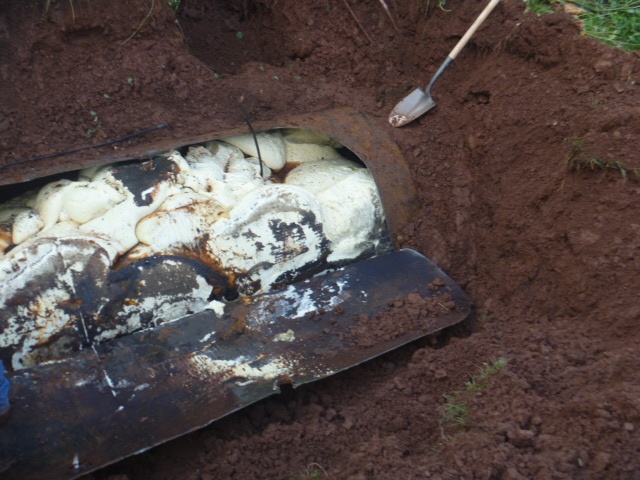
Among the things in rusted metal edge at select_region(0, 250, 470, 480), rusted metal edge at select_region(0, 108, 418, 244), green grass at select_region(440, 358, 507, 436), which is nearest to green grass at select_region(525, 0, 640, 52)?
rusted metal edge at select_region(0, 108, 418, 244)

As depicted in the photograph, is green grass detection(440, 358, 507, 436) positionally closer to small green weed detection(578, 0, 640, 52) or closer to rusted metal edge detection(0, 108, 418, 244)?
rusted metal edge detection(0, 108, 418, 244)

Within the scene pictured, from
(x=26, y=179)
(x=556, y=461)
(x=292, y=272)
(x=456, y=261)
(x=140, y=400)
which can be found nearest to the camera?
(x=556, y=461)

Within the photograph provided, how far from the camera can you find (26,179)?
8.88ft

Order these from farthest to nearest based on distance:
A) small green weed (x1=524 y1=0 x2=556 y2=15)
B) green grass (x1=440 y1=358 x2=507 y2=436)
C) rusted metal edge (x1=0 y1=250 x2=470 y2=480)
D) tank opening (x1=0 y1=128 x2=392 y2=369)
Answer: small green weed (x1=524 y1=0 x2=556 y2=15) → tank opening (x1=0 y1=128 x2=392 y2=369) → green grass (x1=440 y1=358 x2=507 y2=436) → rusted metal edge (x1=0 y1=250 x2=470 y2=480)

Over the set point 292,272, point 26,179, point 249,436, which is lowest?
point 249,436

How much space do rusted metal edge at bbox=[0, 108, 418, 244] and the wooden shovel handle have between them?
0.54 meters

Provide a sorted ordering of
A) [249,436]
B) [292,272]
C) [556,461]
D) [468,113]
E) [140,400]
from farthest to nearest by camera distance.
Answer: [468,113]
[292,272]
[249,436]
[140,400]
[556,461]

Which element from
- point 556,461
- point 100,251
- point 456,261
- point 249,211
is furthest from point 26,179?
point 556,461

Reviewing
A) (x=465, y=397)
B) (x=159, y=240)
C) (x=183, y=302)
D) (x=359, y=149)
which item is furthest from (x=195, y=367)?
(x=359, y=149)

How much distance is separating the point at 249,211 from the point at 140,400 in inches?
37.3

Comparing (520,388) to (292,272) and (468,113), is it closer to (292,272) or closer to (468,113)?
(292,272)

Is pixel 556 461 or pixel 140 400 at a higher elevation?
pixel 140 400

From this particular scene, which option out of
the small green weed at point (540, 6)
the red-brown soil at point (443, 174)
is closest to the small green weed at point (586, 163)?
the red-brown soil at point (443, 174)

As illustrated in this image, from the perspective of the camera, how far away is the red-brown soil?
225 centimetres
